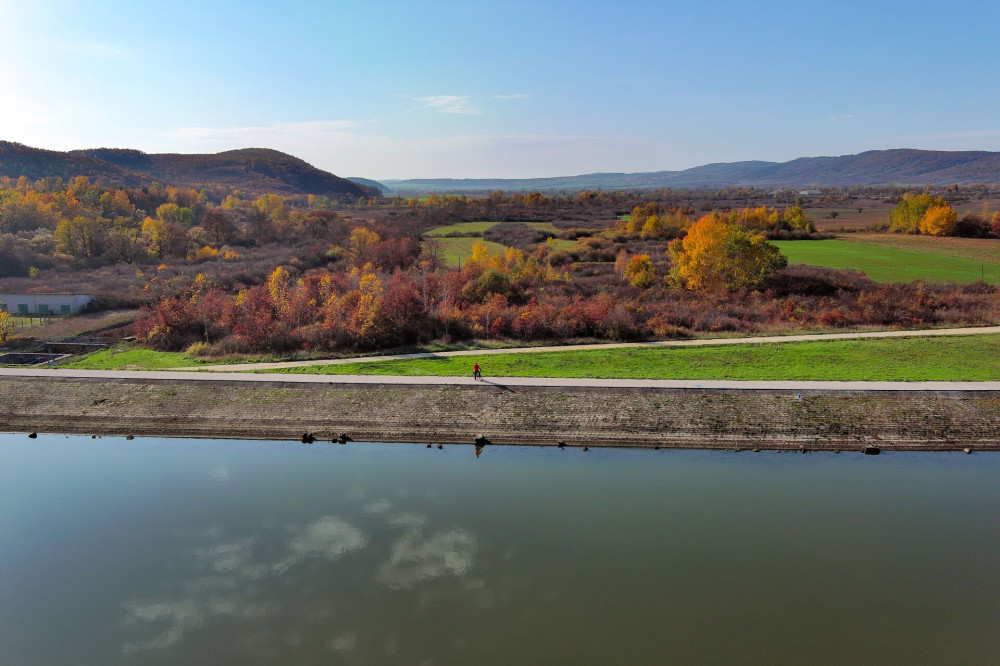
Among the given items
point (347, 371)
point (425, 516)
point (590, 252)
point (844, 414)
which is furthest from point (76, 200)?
point (844, 414)

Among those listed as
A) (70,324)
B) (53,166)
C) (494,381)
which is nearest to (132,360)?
(70,324)

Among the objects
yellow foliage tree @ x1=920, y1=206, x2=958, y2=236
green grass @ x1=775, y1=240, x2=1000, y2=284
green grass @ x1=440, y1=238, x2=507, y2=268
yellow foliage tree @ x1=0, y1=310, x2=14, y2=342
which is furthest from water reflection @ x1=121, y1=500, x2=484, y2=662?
yellow foliage tree @ x1=920, y1=206, x2=958, y2=236

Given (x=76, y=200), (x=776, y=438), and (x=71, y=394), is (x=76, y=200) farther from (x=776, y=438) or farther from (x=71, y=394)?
(x=776, y=438)

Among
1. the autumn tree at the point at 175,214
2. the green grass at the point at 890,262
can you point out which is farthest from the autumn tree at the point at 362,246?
the green grass at the point at 890,262

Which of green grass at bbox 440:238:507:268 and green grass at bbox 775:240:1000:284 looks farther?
green grass at bbox 440:238:507:268

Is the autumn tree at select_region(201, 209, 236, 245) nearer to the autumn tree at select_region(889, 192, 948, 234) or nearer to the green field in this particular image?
the green field

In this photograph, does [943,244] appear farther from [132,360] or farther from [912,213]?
[132,360]
